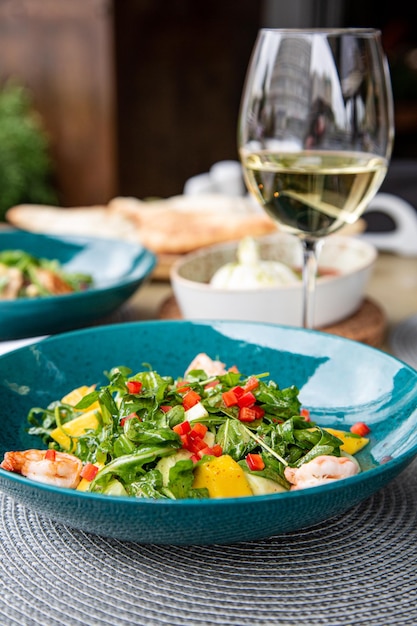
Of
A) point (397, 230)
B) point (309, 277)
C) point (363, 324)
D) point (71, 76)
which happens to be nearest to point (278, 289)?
point (309, 277)

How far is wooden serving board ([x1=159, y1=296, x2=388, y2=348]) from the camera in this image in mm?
1474

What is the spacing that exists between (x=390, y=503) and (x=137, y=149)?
4182 millimetres

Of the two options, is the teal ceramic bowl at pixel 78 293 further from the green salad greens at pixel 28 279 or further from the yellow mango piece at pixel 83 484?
the yellow mango piece at pixel 83 484

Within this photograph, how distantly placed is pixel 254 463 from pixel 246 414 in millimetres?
81

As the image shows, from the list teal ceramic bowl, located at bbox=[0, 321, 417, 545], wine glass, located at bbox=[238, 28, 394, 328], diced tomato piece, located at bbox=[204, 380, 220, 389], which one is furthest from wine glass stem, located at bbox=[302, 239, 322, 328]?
diced tomato piece, located at bbox=[204, 380, 220, 389]

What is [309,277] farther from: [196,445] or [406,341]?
[196,445]

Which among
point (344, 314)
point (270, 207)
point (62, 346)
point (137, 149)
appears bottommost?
point (137, 149)

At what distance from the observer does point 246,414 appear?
913 millimetres

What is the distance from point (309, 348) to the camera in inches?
44.4

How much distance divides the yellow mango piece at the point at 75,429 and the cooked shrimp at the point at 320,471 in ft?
0.80

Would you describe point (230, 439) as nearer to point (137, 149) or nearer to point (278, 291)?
point (278, 291)

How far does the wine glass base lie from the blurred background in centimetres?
312

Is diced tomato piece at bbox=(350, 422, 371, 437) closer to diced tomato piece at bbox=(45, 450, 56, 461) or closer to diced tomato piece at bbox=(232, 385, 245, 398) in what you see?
diced tomato piece at bbox=(232, 385, 245, 398)

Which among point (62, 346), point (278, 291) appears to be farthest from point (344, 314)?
point (62, 346)
